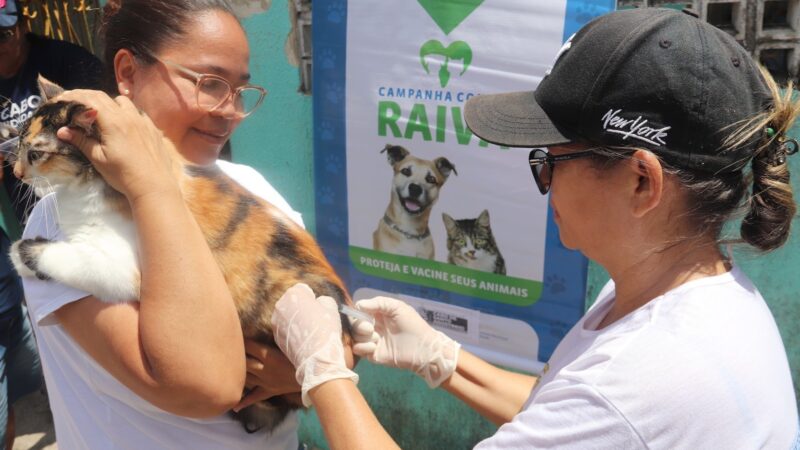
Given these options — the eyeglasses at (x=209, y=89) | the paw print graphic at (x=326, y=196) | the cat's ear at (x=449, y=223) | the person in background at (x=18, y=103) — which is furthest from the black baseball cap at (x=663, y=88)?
the person in background at (x=18, y=103)

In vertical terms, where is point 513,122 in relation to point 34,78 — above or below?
above

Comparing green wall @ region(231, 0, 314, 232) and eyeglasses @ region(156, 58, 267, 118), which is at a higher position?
eyeglasses @ region(156, 58, 267, 118)

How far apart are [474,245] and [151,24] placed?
1.56 meters

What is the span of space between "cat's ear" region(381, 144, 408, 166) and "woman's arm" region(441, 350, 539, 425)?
1.20 metres

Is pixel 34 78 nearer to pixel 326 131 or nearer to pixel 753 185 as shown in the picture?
pixel 326 131

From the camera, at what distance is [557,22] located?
233 cm

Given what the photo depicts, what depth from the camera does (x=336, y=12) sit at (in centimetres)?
278

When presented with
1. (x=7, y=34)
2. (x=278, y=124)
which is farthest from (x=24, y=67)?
(x=278, y=124)

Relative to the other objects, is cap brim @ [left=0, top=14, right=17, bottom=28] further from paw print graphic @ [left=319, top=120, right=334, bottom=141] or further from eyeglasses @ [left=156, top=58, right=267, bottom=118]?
eyeglasses @ [left=156, top=58, right=267, bottom=118]

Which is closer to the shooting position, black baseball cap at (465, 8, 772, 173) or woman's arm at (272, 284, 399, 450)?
black baseball cap at (465, 8, 772, 173)

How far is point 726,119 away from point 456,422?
7.98 feet

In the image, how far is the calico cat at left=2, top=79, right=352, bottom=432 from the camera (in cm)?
141

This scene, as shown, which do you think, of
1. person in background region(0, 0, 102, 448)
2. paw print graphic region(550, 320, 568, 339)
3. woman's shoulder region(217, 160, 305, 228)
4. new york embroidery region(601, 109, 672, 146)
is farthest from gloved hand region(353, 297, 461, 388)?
person in background region(0, 0, 102, 448)

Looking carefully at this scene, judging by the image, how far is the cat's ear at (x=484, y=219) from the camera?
2.67 m
